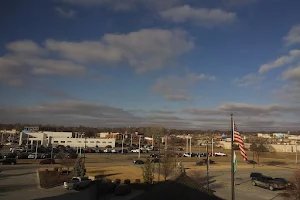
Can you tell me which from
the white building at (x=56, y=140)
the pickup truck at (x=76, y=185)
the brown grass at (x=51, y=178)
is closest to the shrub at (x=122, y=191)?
the pickup truck at (x=76, y=185)

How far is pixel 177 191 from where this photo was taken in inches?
680

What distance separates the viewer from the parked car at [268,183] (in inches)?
1668

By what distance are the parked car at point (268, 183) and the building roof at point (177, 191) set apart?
1105 inches

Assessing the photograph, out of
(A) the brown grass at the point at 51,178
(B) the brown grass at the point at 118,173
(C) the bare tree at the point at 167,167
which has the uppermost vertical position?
(C) the bare tree at the point at 167,167

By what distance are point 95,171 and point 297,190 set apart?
38535 mm

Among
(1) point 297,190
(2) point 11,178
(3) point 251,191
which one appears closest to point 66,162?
(2) point 11,178

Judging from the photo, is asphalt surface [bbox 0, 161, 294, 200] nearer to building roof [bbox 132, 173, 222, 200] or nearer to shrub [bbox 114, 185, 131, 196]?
shrub [bbox 114, 185, 131, 196]

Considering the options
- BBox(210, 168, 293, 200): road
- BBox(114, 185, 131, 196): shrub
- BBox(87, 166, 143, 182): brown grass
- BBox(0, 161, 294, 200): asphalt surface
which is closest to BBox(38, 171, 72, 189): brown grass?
BBox(0, 161, 294, 200): asphalt surface

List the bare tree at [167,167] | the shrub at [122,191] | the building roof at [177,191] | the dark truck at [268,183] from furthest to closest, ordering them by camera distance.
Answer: the bare tree at [167,167], the dark truck at [268,183], the shrub at [122,191], the building roof at [177,191]

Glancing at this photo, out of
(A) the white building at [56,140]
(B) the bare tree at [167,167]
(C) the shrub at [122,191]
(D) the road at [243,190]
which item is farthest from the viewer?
(A) the white building at [56,140]

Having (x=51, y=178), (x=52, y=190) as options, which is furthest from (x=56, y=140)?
(x=52, y=190)

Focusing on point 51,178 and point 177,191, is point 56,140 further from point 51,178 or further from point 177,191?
point 177,191

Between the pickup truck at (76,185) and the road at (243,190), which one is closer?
the road at (243,190)

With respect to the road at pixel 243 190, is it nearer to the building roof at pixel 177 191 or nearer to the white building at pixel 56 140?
the building roof at pixel 177 191
